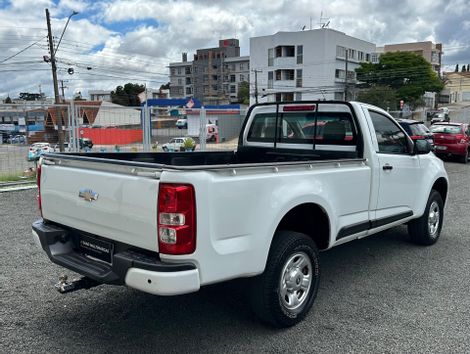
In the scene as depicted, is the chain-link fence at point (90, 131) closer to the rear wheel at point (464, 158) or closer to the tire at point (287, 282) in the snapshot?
the tire at point (287, 282)

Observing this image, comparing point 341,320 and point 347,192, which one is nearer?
point 341,320

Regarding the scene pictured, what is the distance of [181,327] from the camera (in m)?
3.72

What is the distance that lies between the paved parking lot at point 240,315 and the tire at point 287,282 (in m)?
0.15

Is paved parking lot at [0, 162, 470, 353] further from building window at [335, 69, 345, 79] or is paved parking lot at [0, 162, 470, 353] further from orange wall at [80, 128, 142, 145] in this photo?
building window at [335, 69, 345, 79]

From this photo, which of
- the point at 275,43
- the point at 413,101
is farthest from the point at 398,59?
the point at 275,43

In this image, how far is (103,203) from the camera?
322cm

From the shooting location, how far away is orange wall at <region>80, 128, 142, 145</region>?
38.0ft

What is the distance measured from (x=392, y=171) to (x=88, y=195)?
10.8 ft

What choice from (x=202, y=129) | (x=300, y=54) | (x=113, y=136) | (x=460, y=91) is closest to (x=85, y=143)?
(x=113, y=136)

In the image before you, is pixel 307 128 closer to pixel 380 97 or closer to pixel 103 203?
pixel 103 203

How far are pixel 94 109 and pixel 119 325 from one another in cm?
915

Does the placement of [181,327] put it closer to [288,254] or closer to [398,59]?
[288,254]

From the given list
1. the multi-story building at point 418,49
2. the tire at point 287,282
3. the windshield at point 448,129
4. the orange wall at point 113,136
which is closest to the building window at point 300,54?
the multi-story building at point 418,49

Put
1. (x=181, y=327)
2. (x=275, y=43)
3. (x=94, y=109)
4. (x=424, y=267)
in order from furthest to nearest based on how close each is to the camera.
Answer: (x=275, y=43), (x=94, y=109), (x=424, y=267), (x=181, y=327)
